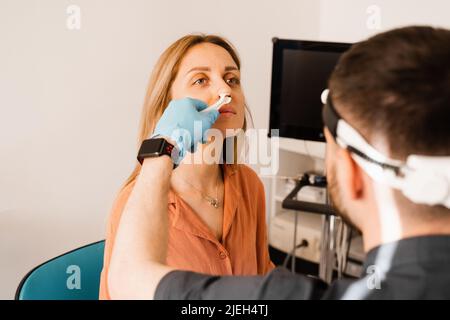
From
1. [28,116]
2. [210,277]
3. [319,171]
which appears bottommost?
[319,171]

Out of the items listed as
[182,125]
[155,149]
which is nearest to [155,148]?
[155,149]

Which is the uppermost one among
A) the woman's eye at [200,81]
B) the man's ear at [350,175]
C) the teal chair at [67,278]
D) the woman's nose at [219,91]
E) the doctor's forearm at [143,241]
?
the woman's eye at [200,81]

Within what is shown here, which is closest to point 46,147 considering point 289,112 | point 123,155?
point 123,155

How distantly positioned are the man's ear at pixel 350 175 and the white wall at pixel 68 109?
1.24 m

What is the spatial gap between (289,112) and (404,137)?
110 cm

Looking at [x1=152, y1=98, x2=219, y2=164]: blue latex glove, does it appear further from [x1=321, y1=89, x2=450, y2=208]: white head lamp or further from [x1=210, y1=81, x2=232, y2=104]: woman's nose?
[x1=321, y1=89, x2=450, y2=208]: white head lamp

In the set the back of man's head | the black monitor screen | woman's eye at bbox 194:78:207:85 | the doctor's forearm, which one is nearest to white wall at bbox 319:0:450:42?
the black monitor screen

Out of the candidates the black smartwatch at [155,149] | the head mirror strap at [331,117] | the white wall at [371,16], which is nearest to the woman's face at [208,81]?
the black smartwatch at [155,149]

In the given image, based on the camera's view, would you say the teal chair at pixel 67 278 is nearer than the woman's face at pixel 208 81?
Yes

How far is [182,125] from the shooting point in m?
0.93

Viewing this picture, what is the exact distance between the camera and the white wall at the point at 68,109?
1488mm

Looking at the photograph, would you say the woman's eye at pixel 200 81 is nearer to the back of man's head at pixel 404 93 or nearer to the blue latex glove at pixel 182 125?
the blue latex glove at pixel 182 125
